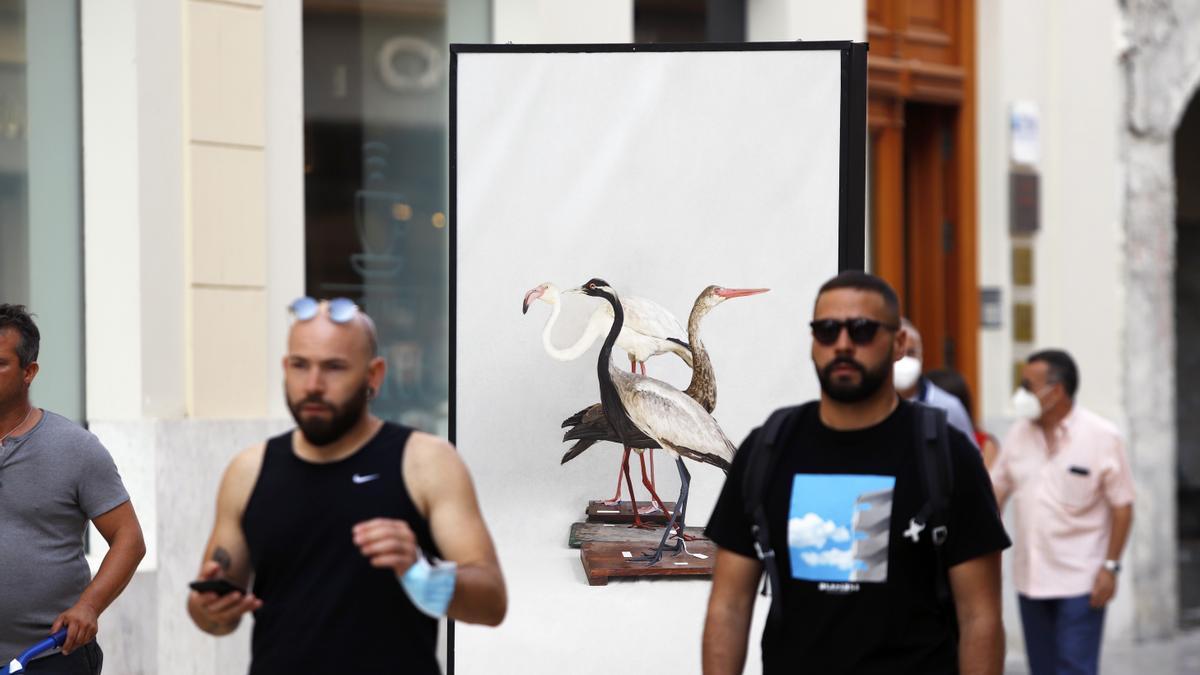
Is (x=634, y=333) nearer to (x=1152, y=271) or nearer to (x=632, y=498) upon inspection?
(x=632, y=498)

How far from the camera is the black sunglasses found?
4344mm

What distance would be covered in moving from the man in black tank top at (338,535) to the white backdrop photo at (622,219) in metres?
1.83

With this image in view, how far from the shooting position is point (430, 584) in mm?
3520

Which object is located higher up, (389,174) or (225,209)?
(389,174)

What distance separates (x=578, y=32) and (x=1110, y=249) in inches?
197

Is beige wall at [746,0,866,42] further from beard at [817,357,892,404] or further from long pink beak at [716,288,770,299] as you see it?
beard at [817,357,892,404]

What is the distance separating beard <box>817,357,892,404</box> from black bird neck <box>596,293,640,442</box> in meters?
1.37

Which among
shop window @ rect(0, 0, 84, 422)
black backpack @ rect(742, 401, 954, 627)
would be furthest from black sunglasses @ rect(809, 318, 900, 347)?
shop window @ rect(0, 0, 84, 422)

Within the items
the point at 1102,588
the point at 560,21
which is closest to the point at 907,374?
the point at 1102,588

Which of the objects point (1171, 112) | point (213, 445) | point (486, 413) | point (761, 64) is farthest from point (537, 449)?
point (1171, 112)

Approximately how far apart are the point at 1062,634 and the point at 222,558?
5.63 meters

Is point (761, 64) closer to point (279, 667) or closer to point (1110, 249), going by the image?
point (279, 667)

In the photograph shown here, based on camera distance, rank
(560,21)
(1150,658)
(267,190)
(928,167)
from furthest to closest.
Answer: (928,167) → (1150,658) → (560,21) → (267,190)

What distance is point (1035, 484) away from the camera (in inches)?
341
